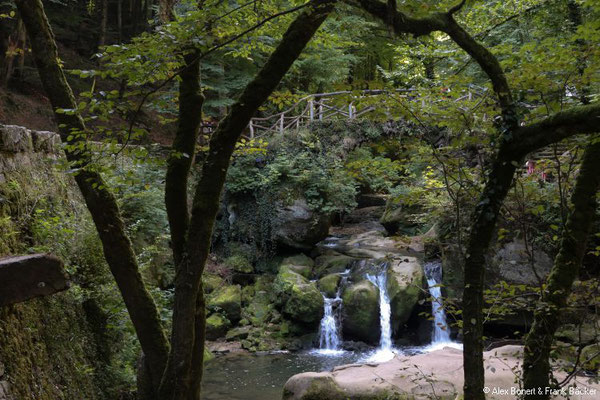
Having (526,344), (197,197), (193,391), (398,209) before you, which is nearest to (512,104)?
(526,344)

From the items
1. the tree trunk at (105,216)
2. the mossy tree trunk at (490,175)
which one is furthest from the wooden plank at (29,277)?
the mossy tree trunk at (490,175)

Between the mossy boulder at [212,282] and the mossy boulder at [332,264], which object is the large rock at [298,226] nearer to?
the mossy boulder at [332,264]

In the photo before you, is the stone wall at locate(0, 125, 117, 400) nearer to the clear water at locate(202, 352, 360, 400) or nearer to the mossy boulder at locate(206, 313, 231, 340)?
the clear water at locate(202, 352, 360, 400)

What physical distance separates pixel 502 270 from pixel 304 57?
9.58m

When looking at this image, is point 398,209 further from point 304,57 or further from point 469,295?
point 469,295

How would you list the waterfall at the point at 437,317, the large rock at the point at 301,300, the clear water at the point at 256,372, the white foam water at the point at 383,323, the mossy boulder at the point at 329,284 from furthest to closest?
the mossy boulder at the point at 329,284 → the large rock at the point at 301,300 → the waterfall at the point at 437,317 → the white foam water at the point at 383,323 → the clear water at the point at 256,372

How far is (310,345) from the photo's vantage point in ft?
34.9

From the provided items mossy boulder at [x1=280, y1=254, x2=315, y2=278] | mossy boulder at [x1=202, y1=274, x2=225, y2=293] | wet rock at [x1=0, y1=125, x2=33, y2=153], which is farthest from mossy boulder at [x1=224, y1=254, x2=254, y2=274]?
wet rock at [x1=0, y1=125, x2=33, y2=153]

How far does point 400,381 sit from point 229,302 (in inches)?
256

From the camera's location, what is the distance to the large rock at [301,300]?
431 inches

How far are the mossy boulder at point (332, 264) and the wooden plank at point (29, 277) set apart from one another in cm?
989

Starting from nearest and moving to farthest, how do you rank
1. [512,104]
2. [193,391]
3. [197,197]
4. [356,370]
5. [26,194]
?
[512,104] < [197,197] < [193,391] < [26,194] < [356,370]

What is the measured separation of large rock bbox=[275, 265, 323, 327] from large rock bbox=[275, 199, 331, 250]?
193 cm

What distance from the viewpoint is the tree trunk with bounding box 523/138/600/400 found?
2908 millimetres
